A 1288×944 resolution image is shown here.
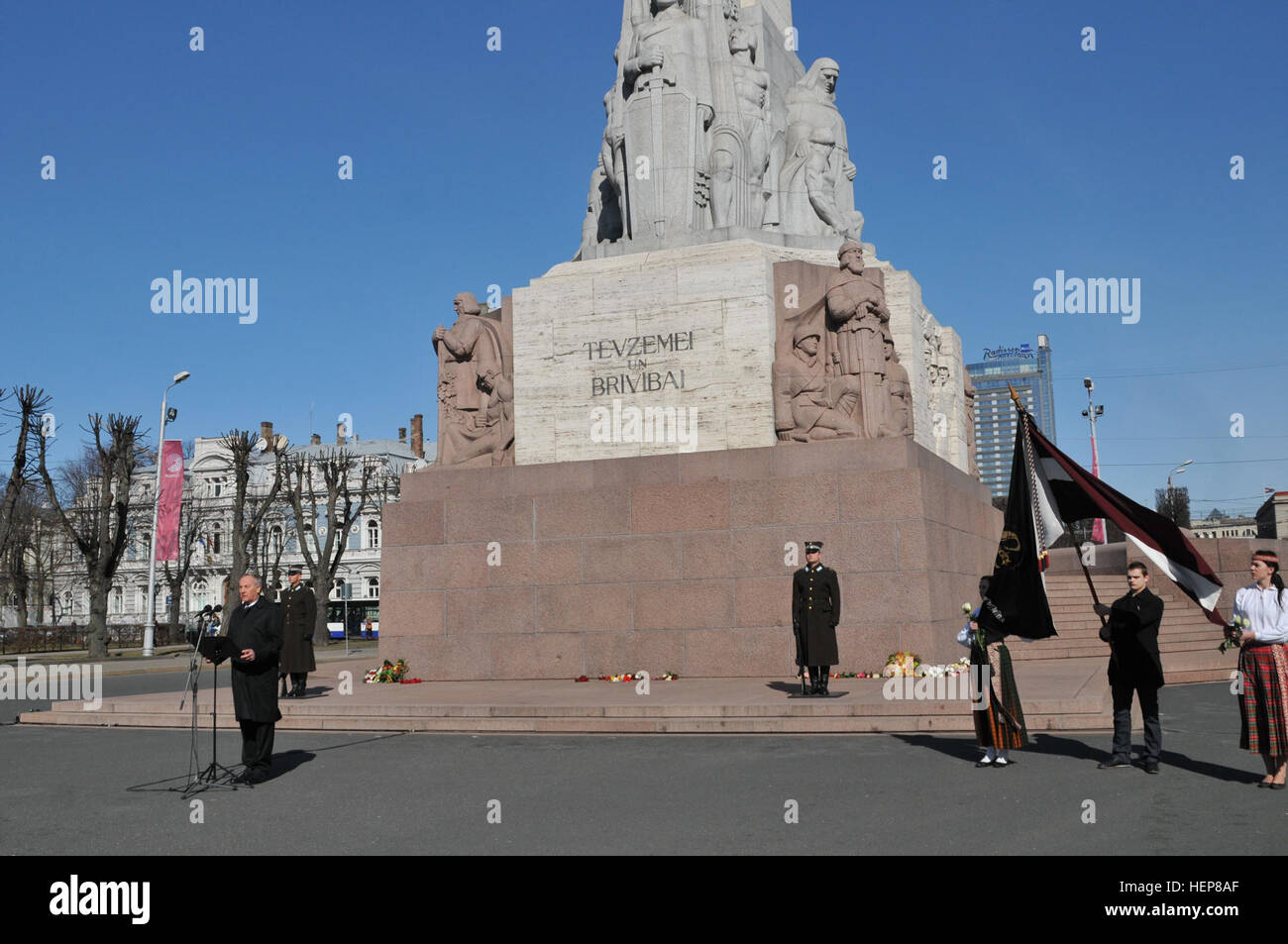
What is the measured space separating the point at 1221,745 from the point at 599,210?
573 inches

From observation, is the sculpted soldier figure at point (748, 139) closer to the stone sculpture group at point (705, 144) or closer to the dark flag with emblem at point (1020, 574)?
the stone sculpture group at point (705, 144)

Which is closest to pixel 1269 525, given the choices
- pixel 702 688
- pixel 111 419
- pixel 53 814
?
pixel 111 419

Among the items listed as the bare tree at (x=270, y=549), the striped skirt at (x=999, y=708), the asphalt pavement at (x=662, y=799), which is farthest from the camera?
the bare tree at (x=270, y=549)

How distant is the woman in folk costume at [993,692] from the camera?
9852mm

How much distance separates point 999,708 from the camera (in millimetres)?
9828

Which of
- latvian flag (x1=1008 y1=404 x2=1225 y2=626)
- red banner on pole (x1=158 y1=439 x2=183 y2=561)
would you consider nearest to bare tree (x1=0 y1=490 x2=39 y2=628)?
red banner on pole (x1=158 y1=439 x2=183 y2=561)

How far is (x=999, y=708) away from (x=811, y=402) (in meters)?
8.10

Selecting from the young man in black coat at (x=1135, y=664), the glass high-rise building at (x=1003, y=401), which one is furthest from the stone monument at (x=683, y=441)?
the glass high-rise building at (x=1003, y=401)

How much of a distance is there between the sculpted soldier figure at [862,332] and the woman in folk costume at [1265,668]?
8076 millimetres

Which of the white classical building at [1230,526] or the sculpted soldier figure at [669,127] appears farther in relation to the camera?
the white classical building at [1230,526]

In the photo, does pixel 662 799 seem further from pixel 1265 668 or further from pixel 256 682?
pixel 1265 668

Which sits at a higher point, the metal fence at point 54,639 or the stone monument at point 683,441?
the stone monument at point 683,441

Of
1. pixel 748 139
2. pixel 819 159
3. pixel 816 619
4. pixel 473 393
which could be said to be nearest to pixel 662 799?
pixel 816 619

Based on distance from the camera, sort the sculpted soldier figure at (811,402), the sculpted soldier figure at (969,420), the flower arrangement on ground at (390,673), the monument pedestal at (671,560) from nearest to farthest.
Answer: the monument pedestal at (671,560) → the sculpted soldier figure at (811,402) → the flower arrangement on ground at (390,673) → the sculpted soldier figure at (969,420)
